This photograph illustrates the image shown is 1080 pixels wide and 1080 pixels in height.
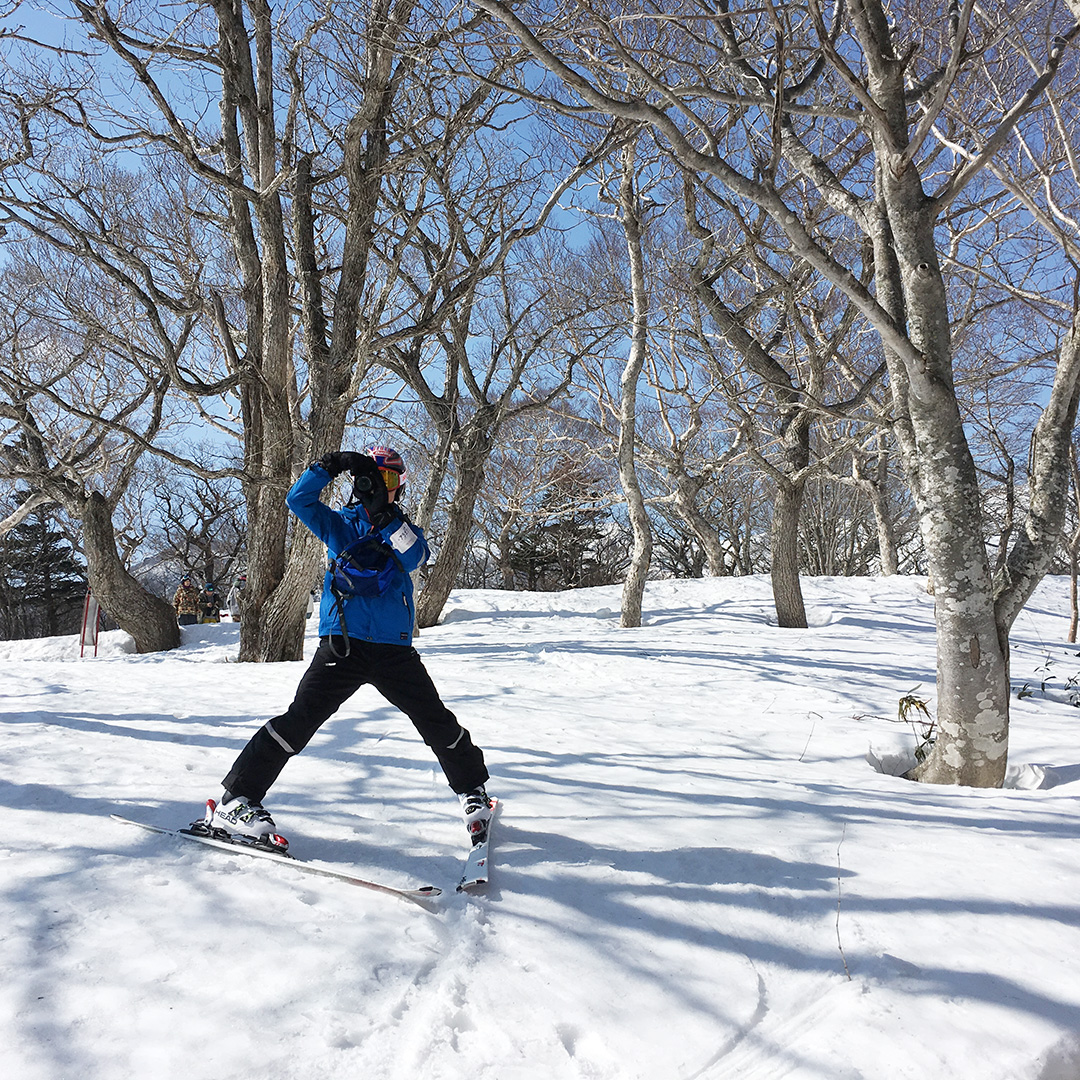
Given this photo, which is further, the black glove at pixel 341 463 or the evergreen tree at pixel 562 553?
the evergreen tree at pixel 562 553

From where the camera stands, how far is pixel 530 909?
2211 millimetres

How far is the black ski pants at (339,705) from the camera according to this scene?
2.48m

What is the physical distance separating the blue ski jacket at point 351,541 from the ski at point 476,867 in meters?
0.82

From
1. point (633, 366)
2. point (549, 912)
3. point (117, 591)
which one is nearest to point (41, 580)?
point (117, 591)

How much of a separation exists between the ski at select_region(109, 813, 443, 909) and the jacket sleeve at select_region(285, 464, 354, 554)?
112 centimetres

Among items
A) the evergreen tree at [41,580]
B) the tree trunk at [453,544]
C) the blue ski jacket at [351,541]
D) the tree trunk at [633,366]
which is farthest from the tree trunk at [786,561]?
the evergreen tree at [41,580]

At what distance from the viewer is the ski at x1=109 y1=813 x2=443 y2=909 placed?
219 cm

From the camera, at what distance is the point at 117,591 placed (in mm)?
10742

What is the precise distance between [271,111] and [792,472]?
8.22 m

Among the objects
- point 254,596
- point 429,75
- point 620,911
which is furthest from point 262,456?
point 620,911

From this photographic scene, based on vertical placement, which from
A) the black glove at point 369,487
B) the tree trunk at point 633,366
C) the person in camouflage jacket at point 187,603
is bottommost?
the person in camouflage jacket at point 187,603

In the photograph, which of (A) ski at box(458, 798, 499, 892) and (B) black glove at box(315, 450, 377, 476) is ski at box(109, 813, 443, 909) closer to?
(A) ski at box(458, 798, 499, 892)

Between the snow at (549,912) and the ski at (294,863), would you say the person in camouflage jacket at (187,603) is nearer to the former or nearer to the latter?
the snow at (549,912)

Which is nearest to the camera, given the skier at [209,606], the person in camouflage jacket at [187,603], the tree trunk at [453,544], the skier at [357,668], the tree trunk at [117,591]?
the skier at [357,668]
